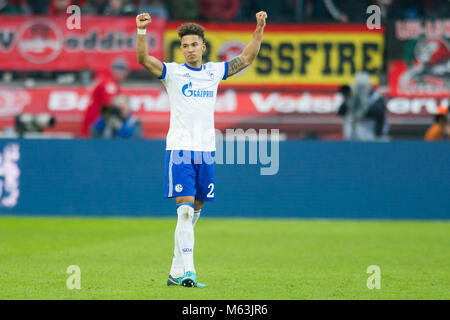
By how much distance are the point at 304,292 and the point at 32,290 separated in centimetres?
227

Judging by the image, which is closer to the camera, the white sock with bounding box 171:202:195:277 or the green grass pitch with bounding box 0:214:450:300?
the green grass pitch with bounding box 0:214:450:300

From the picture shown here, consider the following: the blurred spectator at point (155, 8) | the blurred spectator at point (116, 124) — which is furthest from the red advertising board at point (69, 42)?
the blurred spectator at point (116, 124)

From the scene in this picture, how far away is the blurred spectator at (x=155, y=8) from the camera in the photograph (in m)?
19.9

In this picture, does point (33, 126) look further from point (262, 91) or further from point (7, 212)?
point (262, 91)

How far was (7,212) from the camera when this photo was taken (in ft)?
55.2

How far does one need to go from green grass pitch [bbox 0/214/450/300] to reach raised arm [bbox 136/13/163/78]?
6.21ft

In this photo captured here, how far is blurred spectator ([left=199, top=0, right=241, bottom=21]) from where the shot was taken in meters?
20.2

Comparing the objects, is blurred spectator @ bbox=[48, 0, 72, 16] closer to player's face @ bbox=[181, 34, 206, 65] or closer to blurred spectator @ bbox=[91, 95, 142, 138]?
blurred spectator @ bbox=[91, 95, 142, 138]

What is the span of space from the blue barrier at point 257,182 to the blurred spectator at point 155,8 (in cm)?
394

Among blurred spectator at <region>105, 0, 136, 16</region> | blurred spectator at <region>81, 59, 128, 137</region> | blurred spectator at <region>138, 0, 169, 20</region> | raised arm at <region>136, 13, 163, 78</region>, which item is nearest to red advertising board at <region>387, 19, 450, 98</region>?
blurred spectator at <region>138, 0, 169, 20</region>

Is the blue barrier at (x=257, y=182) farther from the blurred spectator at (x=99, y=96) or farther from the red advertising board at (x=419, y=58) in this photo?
the red advertising board at (x=419, y=58)

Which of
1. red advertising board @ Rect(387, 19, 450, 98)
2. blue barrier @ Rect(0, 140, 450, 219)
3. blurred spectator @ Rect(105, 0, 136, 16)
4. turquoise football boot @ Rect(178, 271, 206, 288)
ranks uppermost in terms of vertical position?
blurred spectator @ Rect(105, 0, 136, 16)

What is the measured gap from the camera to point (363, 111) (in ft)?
58.0

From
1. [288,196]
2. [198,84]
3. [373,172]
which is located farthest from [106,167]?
[198,84]
